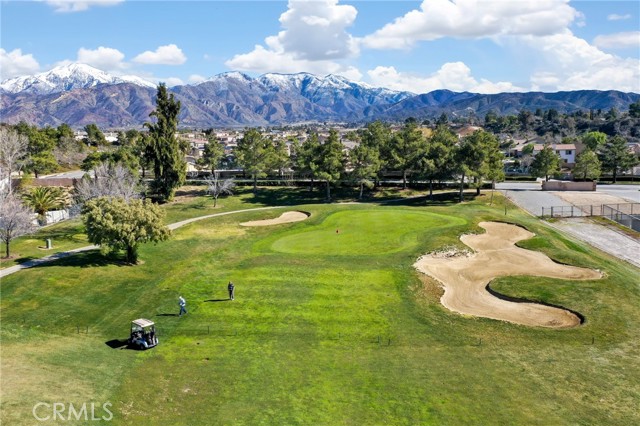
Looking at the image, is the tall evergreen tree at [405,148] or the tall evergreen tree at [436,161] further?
the tall evergreen tree at [405,148]

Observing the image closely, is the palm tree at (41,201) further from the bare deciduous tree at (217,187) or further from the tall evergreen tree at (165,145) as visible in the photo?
the bare deciduous tree at (217,187)

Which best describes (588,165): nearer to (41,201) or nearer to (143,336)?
(143,336)

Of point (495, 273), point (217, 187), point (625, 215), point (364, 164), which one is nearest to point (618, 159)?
point (625, 215)

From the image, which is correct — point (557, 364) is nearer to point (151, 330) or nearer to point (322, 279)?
point (322, 279)

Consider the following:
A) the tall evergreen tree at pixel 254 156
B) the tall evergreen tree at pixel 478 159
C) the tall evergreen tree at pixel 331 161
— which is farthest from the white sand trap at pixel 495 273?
the tall evergreen tree at pixel 254 156

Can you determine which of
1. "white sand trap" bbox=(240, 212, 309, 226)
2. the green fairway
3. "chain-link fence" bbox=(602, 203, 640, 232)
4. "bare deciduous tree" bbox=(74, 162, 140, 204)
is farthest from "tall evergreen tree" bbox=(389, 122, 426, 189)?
"bare deciduous tree" bbox=(74, 162, 140, 204)
